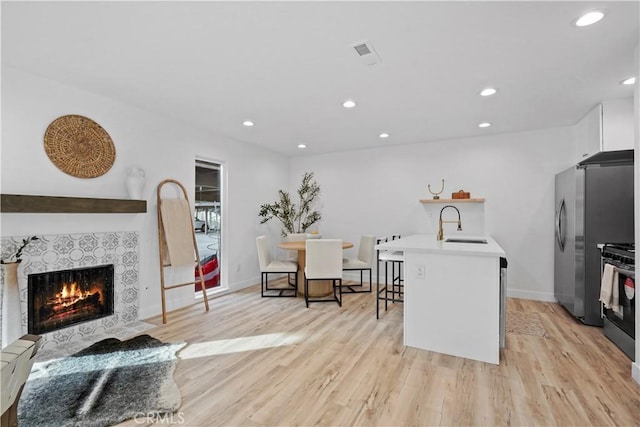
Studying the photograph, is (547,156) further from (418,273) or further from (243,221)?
(243,221)

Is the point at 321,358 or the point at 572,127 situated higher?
the point at 572,127

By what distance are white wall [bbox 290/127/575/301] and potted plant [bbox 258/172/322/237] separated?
183mm

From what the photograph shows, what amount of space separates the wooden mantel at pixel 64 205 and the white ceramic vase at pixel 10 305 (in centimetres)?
47

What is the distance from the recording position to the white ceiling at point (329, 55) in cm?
187

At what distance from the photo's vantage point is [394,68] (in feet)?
8.40

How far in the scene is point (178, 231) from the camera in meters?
3.86

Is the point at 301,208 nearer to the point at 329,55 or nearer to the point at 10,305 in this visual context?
the point at 329,55

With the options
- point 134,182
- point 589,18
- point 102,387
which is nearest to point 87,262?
point 134,182

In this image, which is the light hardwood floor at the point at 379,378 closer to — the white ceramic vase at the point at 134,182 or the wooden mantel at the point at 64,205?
the wooden mantel at the point at 64,205

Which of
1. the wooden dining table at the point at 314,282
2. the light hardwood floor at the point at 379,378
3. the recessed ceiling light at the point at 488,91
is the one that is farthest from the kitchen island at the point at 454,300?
the wooden dining table at the point at 314,282

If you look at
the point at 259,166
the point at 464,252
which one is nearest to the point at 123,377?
the point at 464,252

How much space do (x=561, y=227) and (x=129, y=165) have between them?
205 inches

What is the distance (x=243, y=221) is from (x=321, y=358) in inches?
117

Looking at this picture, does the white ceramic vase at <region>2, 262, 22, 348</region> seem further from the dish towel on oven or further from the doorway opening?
the dish towel on oven
